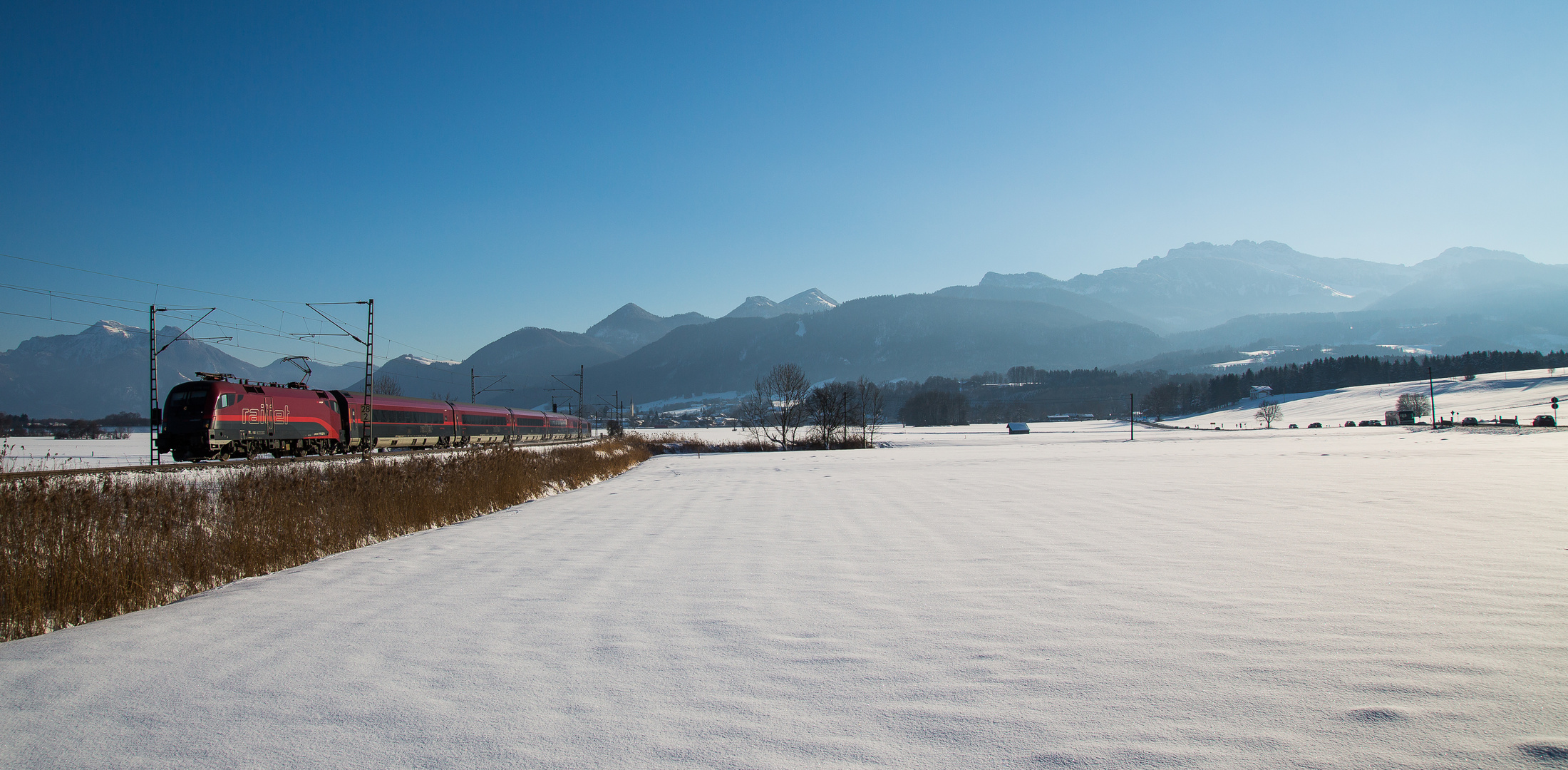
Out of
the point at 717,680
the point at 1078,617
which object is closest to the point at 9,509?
the point at 717,680

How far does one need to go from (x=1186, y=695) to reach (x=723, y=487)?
651 inches

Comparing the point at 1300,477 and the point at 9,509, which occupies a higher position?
the point at 9,509

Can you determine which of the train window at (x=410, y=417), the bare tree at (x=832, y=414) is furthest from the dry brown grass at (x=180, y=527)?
the bare tree at (x=832, y=414)

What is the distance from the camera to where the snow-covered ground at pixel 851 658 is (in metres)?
2.98

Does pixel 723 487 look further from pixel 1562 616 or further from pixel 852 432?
pixel 852 432

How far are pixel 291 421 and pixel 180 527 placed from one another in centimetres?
2738

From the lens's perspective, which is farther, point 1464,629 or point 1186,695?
point 1464,629

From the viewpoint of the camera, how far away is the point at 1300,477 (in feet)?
56.8

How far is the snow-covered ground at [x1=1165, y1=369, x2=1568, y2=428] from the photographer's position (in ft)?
280

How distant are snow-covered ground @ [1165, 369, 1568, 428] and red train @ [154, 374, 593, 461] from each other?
310 ft

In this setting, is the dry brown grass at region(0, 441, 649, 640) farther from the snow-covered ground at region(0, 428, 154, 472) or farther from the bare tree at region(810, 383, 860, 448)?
the bare tree at region(810, 383, 860, 448)

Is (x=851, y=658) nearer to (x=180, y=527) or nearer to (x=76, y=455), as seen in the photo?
(x=180, y=527)

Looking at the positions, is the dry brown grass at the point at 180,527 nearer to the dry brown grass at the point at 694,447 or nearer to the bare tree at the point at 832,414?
the dry brown grass at the point at 694,447

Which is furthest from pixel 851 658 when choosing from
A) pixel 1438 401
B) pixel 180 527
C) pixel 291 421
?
pixel 1438 401
